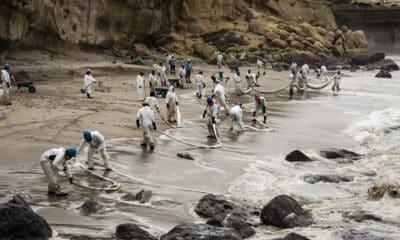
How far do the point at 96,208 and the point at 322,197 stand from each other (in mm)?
5081

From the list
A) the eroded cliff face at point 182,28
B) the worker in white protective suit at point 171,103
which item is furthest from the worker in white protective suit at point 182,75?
the worker in white protective suit at point 171,103

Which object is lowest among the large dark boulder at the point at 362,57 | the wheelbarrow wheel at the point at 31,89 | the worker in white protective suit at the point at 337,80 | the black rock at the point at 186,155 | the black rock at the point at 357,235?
the black rock at the point at 357,235

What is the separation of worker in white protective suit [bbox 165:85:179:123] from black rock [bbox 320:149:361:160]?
5.28 m

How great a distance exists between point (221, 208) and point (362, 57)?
165 ft

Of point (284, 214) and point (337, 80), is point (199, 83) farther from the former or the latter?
point (284, 214)

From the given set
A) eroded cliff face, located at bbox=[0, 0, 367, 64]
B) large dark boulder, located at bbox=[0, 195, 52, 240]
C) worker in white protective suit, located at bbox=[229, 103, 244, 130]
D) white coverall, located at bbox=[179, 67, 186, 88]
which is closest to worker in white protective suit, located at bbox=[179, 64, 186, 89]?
white coverall, located at bbox=[179, 67, 186, 88]

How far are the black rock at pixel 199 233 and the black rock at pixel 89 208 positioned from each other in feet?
5.95

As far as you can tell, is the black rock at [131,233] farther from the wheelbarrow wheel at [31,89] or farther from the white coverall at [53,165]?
the wheelbarrow wheel at [31,89]

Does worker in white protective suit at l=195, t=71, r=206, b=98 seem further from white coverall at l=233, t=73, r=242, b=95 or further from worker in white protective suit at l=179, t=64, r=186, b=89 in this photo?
worker in white protective suit at l=179, t=64, r=186, b=89

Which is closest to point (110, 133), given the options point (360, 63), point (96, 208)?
point (96, 208)

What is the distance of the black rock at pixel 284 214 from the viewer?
9891mm

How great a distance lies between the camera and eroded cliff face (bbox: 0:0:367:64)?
117 ft

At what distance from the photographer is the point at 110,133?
16.9 metres

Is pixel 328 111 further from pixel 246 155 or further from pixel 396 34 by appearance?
pixel 396 34
